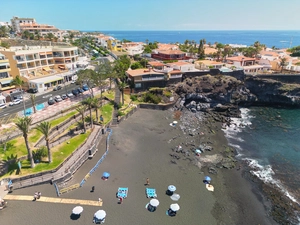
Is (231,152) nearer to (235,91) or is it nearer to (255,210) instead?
(255,210)

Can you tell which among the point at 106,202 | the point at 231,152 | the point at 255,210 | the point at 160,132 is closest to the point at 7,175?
the point at 106,202

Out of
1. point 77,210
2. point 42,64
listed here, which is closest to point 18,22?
point 42,64

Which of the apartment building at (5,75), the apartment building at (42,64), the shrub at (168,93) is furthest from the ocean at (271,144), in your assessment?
the apartment building at (5,75)

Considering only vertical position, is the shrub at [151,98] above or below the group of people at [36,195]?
above

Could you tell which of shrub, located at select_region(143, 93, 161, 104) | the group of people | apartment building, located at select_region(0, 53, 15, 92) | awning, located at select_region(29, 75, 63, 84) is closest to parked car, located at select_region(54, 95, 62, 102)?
awning, located at select_region(29, 75, 63, 84)

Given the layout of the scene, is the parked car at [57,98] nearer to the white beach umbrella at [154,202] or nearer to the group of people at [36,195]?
the group of people at [36,195]

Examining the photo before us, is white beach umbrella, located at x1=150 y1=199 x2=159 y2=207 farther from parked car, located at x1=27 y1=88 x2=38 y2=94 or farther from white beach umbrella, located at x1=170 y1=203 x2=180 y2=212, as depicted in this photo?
parked car, located at x1=27 y1=88 x2=38 y2=94

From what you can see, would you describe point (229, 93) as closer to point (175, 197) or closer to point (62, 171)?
point (175, 197)
